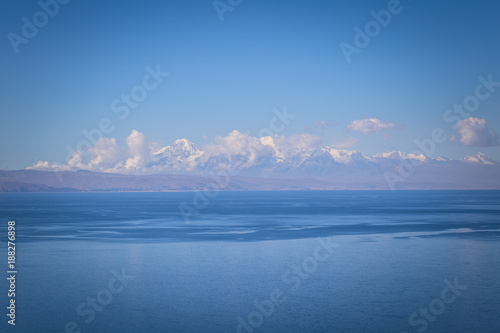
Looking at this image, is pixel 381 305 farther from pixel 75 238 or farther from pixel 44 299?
pixel 75 238

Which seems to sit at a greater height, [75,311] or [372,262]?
[372,262]

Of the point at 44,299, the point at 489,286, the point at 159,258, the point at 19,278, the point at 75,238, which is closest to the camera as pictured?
the point at 44,299

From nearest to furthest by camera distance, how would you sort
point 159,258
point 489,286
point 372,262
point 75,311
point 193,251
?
point 75,311 → point 489,286 → point 372,262 → point 159,258 → point 193,251

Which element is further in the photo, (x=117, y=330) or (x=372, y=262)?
(x=372, y=262)

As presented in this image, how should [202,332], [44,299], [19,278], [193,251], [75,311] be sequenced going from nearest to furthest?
[202,332], [75,311], [44,299], [19,278], [193,251]

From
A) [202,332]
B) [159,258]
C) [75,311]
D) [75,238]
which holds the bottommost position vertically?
[202,332]

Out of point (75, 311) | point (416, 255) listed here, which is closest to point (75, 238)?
point (75, 311)

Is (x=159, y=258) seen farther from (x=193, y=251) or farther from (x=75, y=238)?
(x=75, y=238)

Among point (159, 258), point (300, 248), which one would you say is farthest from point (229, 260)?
point (300, 248)

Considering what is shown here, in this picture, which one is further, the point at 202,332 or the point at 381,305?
the point at 381,305
